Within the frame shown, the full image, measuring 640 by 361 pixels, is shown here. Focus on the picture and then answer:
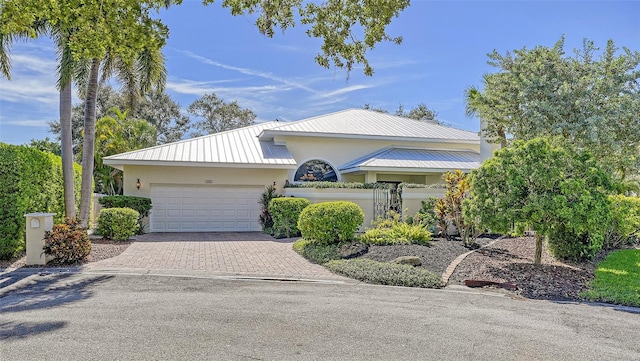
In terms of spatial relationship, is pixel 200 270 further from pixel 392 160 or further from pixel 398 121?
pixel 398 121

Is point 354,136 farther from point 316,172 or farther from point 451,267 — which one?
point 451,267

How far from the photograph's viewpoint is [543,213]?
8.53 metres

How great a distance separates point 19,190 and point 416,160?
14869mm

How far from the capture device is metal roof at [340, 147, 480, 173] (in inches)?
720

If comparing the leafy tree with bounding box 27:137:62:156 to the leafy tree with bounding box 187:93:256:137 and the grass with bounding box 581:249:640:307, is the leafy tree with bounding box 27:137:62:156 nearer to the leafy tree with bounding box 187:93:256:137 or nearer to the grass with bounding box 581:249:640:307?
the leafy tree with bounding box 187:93:256:137

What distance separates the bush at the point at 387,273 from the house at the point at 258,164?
8.69 m

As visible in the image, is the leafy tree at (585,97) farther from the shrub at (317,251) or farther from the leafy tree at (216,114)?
the leafy tree at (216,114)

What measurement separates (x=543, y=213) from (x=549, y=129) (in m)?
4.03

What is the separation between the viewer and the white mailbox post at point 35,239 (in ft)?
30.5

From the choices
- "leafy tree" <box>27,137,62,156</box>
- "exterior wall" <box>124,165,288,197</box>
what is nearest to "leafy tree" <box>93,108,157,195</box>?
"leafy tree" <box>27,137,62,156</box>

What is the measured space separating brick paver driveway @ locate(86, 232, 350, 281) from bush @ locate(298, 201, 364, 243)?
88 cm

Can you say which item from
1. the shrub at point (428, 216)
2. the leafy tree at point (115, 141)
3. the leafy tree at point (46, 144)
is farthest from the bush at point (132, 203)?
the leafy tree at point (46, 144)

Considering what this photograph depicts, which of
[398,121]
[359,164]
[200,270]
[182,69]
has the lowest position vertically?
[200,270]

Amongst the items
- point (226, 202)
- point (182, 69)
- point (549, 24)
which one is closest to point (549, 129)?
point (549, 24)
